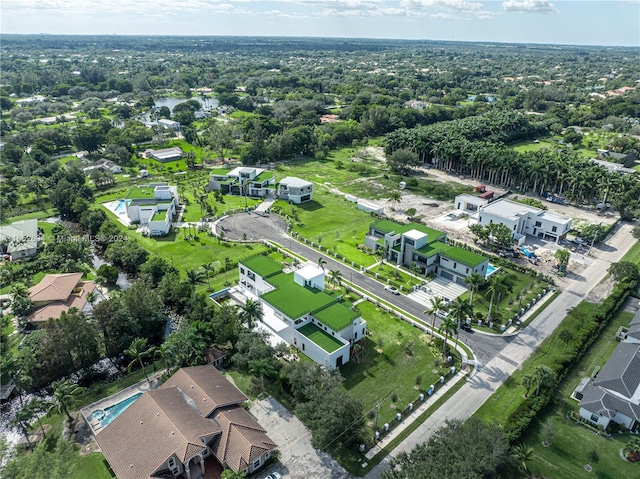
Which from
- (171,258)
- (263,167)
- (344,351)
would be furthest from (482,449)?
(263,167)

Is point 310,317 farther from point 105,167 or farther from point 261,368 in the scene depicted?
point 105,167

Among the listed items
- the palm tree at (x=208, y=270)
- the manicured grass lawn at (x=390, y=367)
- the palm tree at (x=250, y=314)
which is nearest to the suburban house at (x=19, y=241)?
the palm tree at (x=208, y=270)

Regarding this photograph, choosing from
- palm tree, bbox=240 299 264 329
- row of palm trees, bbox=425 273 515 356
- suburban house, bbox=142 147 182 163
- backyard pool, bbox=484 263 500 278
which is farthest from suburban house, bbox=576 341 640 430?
suburban house, bbox=142 147 182 163

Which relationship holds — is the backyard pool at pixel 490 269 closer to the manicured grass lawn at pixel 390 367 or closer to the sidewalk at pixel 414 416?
the manicured grass lawn at pixel 390 367

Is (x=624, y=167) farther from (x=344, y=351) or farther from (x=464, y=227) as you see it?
(x=344, y=351)

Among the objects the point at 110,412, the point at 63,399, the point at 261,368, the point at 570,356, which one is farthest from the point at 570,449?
the point at 63,399
